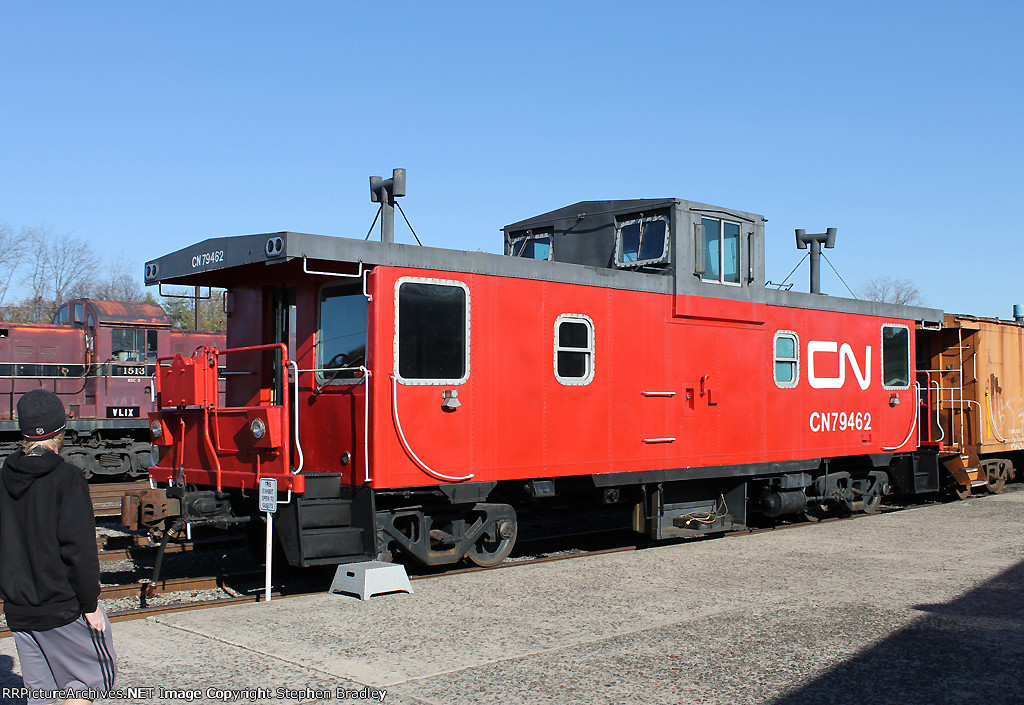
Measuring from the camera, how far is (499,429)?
9.15 m

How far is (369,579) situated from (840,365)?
7.84 metres

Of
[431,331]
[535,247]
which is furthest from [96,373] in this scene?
[431,331]

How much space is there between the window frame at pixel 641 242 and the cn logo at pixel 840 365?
284 centimetres

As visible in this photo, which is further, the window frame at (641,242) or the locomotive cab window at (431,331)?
the window frame at (641,242)

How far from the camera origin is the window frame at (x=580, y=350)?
31.6 feet

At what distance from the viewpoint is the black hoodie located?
3986 millimetres

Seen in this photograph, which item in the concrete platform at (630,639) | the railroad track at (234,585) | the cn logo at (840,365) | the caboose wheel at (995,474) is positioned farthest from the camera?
the caboose wheel at (995,474)

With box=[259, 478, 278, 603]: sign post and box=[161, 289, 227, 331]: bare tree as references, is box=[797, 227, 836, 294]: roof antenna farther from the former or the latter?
box=[161, 289, 227, 331]: bare tree

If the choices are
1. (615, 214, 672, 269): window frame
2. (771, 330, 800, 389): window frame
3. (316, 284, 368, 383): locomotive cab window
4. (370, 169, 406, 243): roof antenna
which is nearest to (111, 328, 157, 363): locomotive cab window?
(370, 169, 406, 243): roof antenna

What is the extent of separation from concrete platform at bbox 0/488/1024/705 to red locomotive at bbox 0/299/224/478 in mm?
13094

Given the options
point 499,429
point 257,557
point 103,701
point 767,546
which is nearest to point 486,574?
point 499,429

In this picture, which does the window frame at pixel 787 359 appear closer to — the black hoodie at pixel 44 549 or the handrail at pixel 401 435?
the handrail at pixel 401 435

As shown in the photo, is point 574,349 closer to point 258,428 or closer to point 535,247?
point 535,247

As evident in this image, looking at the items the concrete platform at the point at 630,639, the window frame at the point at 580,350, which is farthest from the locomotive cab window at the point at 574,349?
the concrete platform at the point at 630,639
